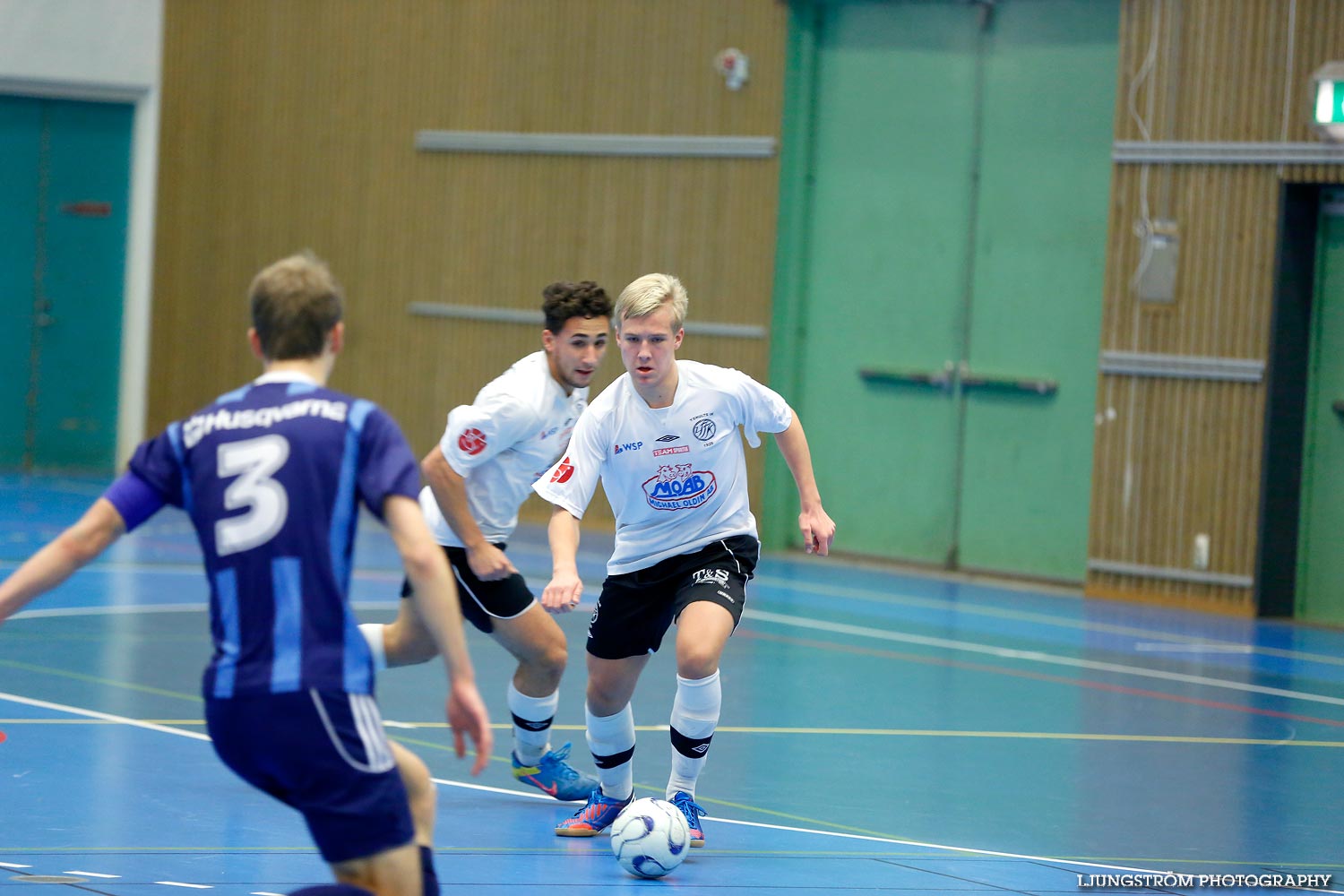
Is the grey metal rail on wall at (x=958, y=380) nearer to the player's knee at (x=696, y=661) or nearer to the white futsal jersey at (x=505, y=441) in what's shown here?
the white futsal jersey at (x=505, y=441)

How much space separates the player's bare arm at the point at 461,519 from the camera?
239 inches

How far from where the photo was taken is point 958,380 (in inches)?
571

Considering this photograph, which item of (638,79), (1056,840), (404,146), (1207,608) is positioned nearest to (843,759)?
(1056,840)

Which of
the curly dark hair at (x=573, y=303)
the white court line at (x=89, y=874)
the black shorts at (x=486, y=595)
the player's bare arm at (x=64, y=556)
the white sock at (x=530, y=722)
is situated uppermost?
the curly dark hair at (x=573, y=303)

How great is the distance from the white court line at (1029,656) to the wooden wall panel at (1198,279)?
2794 millimetres

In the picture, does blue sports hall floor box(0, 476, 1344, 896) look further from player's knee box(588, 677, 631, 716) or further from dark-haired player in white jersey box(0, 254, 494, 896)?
dark-haired player in white jersey box(0, 254, 494, 896)

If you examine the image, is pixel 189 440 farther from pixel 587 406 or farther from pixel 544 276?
pixel 544 276

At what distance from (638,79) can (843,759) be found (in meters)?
9.86

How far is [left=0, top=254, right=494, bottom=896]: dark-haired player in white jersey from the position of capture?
3465 millimetres

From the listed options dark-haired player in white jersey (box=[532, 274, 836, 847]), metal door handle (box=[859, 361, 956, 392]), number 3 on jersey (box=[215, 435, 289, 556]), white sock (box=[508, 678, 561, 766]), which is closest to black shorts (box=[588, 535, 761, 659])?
dark-haired player in white jersey (box=[532, 274, 836, 847])

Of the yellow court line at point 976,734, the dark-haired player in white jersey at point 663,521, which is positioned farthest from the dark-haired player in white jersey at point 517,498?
the yellow court line at point 976,734

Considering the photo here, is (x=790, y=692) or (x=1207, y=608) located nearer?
(x=790, y=692)

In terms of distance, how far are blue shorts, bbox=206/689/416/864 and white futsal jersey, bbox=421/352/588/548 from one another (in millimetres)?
2700

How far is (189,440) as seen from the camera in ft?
11.7
